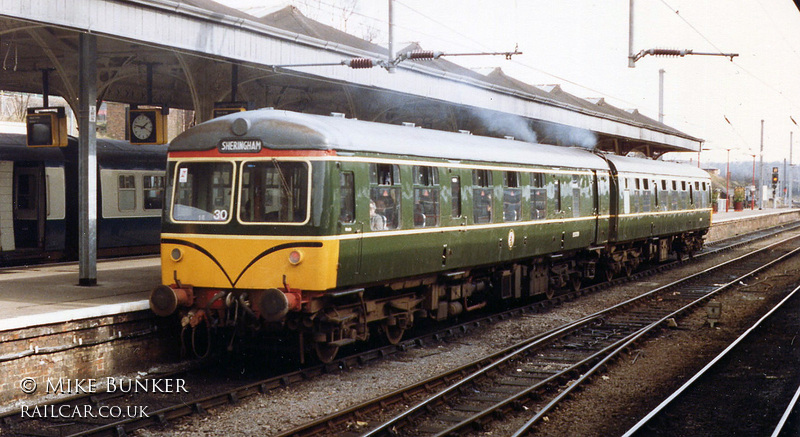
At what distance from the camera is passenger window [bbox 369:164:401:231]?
10828mm

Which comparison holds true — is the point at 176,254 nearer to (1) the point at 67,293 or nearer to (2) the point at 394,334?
(1) the point at 67,293

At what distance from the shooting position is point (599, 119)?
28359 mm

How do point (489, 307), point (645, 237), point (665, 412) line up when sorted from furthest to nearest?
point (645, 237) < point (489, 307) < point (665, 412)

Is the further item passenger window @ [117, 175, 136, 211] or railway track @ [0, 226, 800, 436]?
passenger window @ [117, 175, 136, 211]

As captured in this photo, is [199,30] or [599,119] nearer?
[199,30]

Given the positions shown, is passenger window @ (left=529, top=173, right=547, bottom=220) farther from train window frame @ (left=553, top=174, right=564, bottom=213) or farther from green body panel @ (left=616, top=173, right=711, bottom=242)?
green body panel @ (left=616, top=173, right=711, bottom=242)

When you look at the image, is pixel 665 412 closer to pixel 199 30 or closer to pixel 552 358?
pixel 552 358

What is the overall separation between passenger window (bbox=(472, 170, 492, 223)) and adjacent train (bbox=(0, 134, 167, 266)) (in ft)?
22.2

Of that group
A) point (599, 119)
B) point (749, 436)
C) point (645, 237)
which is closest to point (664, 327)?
point (749, 436)

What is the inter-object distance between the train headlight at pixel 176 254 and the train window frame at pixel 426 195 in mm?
3216

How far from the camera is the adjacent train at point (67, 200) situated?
1728cm

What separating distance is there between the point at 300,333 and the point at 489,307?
7.58m

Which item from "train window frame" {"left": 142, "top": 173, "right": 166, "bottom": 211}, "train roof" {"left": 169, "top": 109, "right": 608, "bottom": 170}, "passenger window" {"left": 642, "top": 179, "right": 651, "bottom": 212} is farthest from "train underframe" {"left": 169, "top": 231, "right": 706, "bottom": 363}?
"train window frame" {"left": 142, "top": 173, "right": 166, "bottom": 211}

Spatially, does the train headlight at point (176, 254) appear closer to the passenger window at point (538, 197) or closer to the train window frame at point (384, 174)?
the train window frame at point (384, 174)
